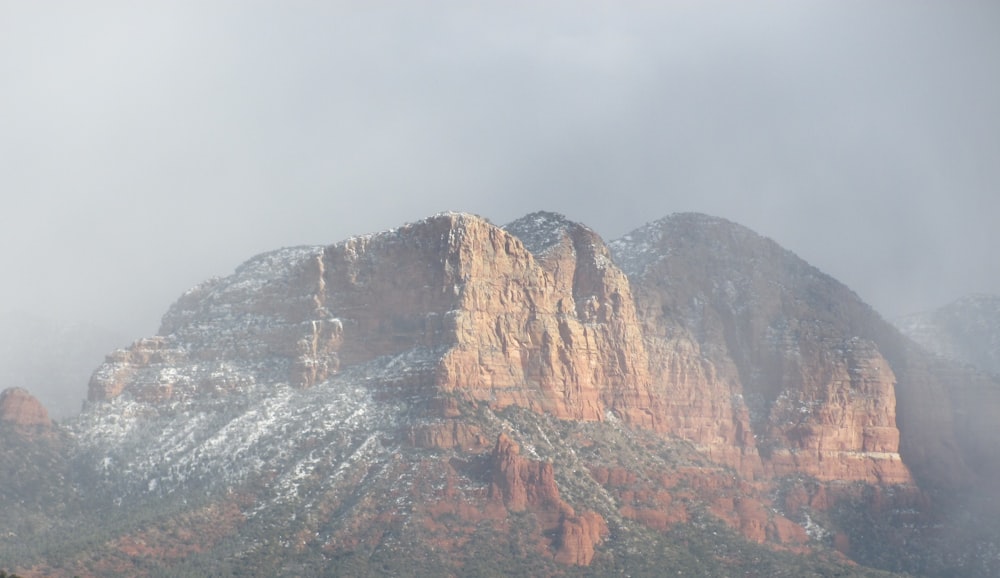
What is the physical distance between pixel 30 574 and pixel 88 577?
6.80 metres

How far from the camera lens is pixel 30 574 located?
197 metres

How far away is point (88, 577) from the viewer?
19788 cm
